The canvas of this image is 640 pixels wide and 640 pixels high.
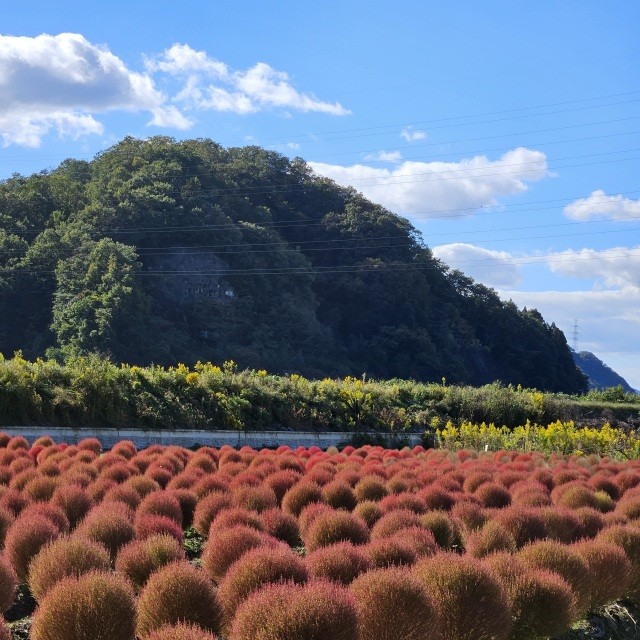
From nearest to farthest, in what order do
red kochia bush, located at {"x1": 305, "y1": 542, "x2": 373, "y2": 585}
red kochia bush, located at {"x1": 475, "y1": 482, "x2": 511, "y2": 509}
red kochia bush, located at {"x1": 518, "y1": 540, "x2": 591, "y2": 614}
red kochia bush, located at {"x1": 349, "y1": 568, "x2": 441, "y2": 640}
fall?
1. red kochia bush, located at {"x1": 349, "y1": 568, "x2": 441, "y2": 640}
2. red kochia bush, located at {"x1": 305, "y1": 542, "x2": 373, "y2": 585}
3. red kochia bush, located at {"x1": 518, "y1": 540, "x2": 591, "y2": 614}
4. red kochia bush, located at {"x1": 475, "y1": 482, "x2": 511, "y2": 509}

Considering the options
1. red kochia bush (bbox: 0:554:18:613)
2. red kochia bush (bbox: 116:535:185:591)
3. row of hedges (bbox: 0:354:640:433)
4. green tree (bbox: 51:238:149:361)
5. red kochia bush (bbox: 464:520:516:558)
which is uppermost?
green tree (bbox: 51:238:149:361)

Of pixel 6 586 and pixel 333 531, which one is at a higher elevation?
pixel 333 531

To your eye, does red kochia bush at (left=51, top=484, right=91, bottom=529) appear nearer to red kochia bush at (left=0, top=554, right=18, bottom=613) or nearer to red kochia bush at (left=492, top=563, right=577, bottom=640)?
red kochia bush at (left=0, top=554, right=18, bottom=613)

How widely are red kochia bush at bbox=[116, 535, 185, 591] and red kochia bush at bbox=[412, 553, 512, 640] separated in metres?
2.06

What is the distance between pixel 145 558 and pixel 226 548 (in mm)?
651

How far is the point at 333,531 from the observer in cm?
950

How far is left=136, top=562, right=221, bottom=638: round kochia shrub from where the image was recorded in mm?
6762

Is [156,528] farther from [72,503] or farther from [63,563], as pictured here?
[63,563]

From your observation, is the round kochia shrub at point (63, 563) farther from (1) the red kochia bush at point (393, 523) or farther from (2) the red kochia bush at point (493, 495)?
(2) the red kochia bush at point (493, 495)

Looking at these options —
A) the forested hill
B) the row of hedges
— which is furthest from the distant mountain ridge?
the row of hedges

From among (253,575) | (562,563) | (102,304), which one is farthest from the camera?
(102,304)

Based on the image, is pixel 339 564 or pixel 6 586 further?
pixel 339 564

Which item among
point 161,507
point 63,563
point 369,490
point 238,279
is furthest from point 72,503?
point 238,279

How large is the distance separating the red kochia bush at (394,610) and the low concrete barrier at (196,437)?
46.1 feet
